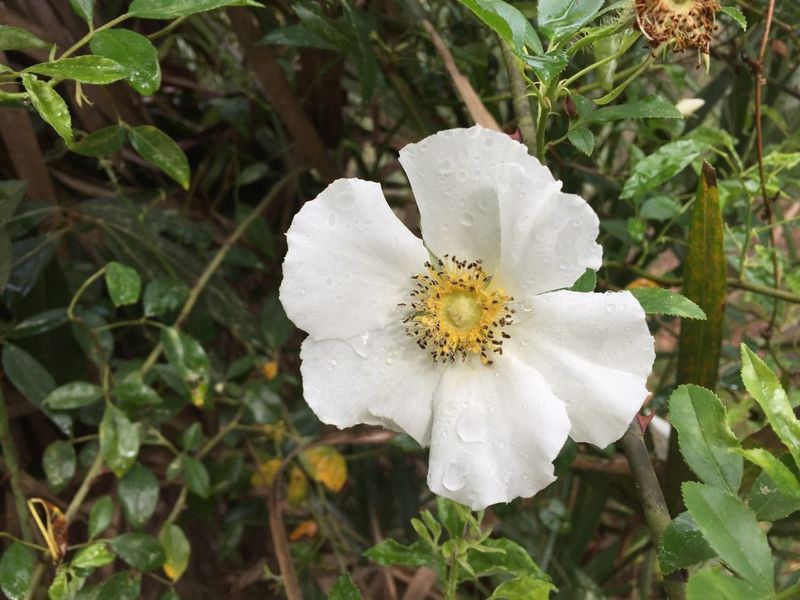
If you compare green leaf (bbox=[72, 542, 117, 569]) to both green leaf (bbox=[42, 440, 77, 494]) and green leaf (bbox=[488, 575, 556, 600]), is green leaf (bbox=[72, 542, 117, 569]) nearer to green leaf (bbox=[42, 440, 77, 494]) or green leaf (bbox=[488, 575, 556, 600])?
green leaf (bbox=[42, 440, 77, 494])

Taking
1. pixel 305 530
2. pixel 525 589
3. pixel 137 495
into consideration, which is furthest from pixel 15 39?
pixel 305 530

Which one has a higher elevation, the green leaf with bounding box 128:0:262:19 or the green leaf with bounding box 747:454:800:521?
the green leaf with bounding box 128:0:262:19

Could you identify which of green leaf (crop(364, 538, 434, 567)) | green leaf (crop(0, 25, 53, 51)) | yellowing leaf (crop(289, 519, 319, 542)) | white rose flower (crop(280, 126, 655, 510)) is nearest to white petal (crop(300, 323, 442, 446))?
white rose flower (crop(280, 126, 655, 510))

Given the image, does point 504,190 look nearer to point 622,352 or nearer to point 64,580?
point 622,352

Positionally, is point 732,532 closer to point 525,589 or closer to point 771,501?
point 771,501

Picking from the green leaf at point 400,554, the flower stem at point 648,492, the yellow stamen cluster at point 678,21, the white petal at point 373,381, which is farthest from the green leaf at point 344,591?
the yellow stamen cluster at point 678,21
